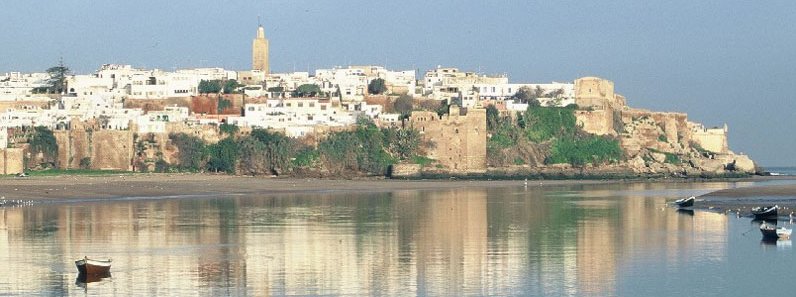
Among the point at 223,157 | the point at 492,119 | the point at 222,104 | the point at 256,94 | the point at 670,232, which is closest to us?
the point at 670,232

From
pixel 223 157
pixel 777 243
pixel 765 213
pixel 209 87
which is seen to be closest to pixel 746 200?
pixel 765 213

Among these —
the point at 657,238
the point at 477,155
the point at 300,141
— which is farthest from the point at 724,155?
the point at 657,238

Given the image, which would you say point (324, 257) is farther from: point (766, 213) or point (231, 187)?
point (231, 187)

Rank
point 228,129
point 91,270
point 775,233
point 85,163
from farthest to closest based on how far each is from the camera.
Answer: point 228,129
point 85,163
point 775,233
point 91,270

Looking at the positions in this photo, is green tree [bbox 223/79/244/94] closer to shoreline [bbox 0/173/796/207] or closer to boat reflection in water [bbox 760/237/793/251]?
shoreline [bbox 0/173/796/207]

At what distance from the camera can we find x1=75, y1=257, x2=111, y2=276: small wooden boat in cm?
2327

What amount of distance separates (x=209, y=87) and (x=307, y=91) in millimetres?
5334

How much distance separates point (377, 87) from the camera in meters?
81.8

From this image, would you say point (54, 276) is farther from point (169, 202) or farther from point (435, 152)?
point (435, 152)

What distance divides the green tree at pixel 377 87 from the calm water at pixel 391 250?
123ft

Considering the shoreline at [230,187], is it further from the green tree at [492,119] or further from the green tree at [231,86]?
the green tree at [231,86]

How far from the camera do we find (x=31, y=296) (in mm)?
21156

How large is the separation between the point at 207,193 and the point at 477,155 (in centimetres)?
2045

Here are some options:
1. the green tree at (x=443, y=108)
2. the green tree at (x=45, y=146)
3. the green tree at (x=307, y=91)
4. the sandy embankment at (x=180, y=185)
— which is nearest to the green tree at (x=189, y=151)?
Result: the sandy embankment at (x=180, y=185)
